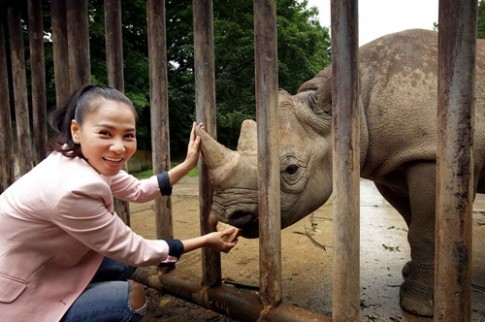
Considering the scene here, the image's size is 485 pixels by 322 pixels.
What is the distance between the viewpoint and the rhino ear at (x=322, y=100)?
2742mm

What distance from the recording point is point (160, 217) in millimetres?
2898

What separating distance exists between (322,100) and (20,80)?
2.86 m

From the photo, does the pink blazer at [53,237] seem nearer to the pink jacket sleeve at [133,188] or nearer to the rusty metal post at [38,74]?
the pink jacket sleeve at [133,188]

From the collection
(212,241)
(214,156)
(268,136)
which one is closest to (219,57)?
(214,156)

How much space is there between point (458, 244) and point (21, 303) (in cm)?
167

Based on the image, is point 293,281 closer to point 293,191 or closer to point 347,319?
point 293,191

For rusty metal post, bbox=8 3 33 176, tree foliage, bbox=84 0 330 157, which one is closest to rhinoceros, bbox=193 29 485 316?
rusty metal post, bbox=8 3 33 176

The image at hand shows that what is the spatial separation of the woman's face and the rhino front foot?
2.01 metres

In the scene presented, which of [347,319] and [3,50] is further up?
[3,50]

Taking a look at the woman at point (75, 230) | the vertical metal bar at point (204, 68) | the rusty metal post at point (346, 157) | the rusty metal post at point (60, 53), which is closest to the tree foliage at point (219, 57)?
the rusty metal post at point (60, 53)

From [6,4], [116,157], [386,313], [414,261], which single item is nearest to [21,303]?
[116,157]

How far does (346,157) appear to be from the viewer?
1.85 m

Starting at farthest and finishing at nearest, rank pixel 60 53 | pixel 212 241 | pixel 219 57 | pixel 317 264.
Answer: pixel 219 57 < pixel 317 264 < pixel 60 53 < pixel 212 241

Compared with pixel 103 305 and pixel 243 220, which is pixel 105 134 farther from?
pixel 243 220
